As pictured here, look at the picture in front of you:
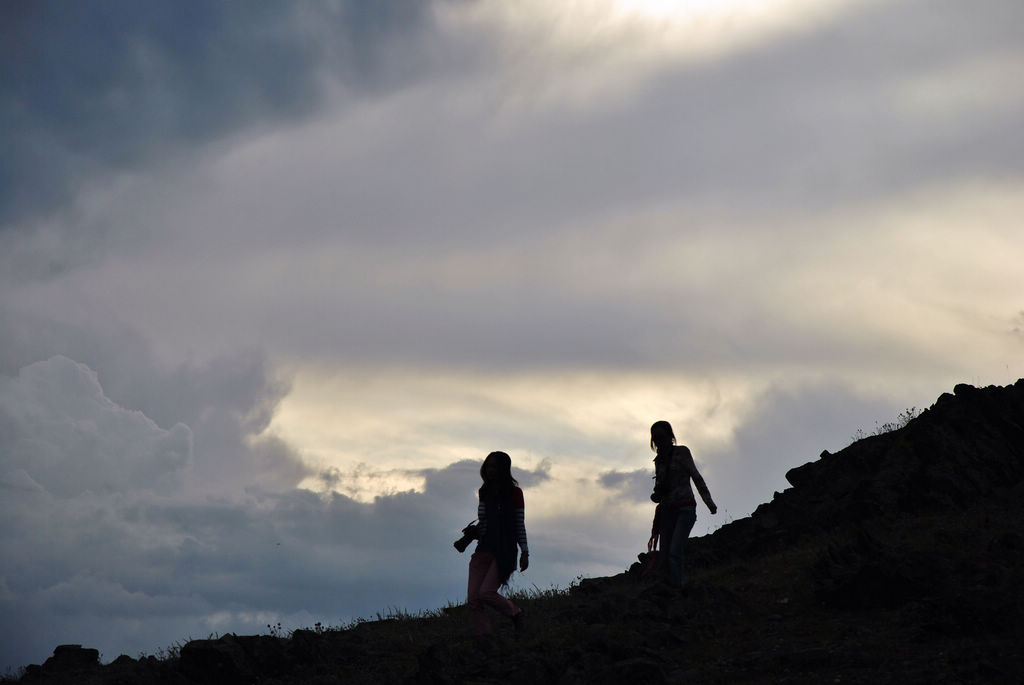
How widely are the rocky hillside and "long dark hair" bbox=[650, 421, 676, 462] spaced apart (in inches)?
74.1

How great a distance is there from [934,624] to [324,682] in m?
6.90

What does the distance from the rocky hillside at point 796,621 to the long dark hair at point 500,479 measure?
1869 mm

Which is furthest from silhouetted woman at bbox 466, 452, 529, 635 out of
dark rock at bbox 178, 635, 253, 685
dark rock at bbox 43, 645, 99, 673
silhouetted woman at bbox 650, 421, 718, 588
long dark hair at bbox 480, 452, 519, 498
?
dark rock at bbox 43, 645, 99, 673


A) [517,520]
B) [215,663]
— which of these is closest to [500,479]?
[517,520]

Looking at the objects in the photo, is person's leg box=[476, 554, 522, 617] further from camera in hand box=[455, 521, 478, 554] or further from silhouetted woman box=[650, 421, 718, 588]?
silhouetted woman box=[650, 421, 718, 588]

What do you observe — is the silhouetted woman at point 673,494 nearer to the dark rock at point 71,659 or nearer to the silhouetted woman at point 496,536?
the silhouetted woman at point 496,536

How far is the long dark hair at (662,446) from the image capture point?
1225cm

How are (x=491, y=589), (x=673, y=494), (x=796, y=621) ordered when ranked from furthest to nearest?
1. (x=673, y=494)
2. (x=796, y=621)
3. (x=491, y=589)

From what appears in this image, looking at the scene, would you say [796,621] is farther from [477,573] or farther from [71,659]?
[71,659]

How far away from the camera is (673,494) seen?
12.1 metres

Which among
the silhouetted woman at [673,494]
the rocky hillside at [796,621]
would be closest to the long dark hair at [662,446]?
the silhouetted woman at [673,494]

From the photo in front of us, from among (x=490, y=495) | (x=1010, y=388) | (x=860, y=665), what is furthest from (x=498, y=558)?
(x=1010, y=388)

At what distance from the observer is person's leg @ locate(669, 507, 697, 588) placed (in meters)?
12.1

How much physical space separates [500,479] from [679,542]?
2963 mm
